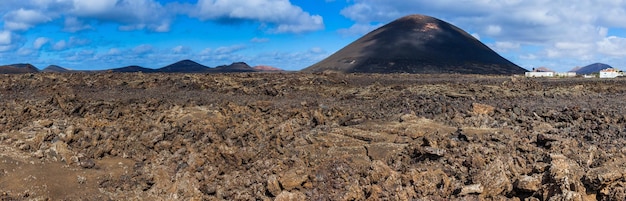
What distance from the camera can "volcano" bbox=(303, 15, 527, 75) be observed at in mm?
51688

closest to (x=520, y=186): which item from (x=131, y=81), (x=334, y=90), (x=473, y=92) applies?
(x=473, y=92)

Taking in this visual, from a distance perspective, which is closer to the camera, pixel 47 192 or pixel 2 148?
pixel 47 192

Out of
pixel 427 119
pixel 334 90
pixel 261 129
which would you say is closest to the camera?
pixel 261 129

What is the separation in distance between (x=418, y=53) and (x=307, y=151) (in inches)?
2015

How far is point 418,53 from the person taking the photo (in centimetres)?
5759

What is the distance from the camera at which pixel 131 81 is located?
65.4 feet

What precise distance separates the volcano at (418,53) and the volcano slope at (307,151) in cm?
3716

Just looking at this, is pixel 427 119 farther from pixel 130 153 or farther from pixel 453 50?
pixel 453 50

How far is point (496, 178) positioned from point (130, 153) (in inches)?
232

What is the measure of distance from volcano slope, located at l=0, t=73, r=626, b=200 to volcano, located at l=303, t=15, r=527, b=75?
122ft

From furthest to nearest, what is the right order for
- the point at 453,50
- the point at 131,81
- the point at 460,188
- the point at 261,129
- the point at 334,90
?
the point at 453,50 → the point at 131,81 → the point at 334,90 → the point at 261,129 → the point at 460,188

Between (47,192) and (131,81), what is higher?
(131,81)

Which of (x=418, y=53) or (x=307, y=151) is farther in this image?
(x=418, y=53)

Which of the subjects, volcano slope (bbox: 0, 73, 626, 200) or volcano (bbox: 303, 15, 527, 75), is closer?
volcano slope (bbox: 0, 73, 626, 200)
